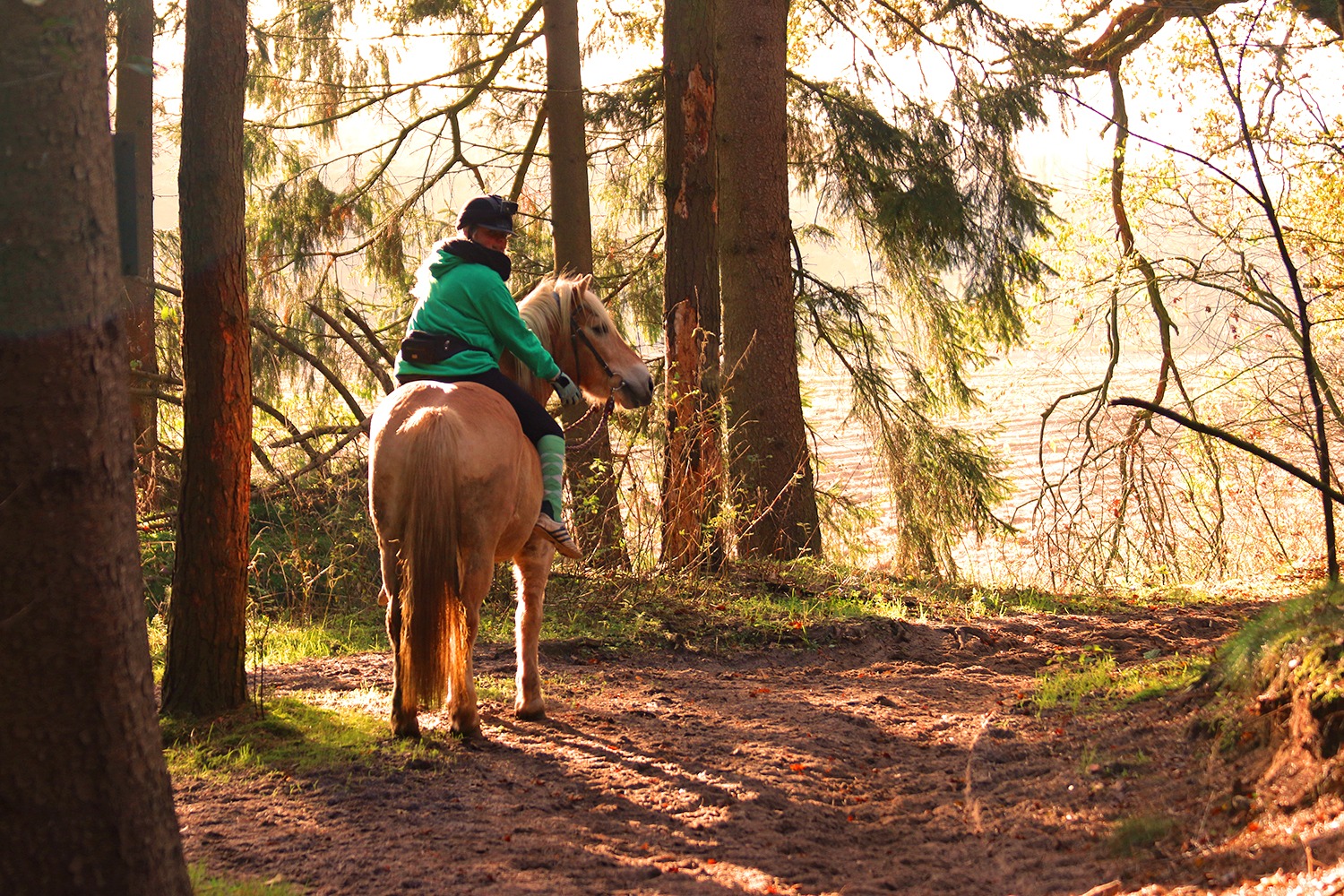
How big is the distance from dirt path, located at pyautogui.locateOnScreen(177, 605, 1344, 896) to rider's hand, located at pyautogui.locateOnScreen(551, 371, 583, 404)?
1.69 meters

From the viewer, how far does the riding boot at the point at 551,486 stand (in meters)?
5.45

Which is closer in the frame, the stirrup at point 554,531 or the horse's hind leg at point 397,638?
the horse's hind leg at point 397,638

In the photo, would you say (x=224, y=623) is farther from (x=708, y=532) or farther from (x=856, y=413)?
(x=856, y=413)

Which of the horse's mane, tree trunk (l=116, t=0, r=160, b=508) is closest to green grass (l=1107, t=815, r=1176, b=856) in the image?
the horse's mane

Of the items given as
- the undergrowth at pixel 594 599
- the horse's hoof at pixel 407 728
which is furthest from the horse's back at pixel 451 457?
the undergrowth at pixel 594 599

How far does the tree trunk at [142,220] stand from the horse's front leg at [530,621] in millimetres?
4442

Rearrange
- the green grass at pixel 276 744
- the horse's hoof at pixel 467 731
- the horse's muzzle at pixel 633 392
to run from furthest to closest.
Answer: the horse's muzzle at pixel 633 392, the horse's hoof at pixel 467 731, the green grass at pixel 276 744

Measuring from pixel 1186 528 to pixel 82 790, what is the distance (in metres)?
10.3

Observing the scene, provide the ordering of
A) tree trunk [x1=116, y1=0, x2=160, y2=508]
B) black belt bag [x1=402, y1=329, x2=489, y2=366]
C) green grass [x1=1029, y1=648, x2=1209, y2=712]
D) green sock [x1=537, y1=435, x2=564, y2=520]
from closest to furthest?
green grass [x1=1029, y1=648, x2=1209, y2=712] → black belt bag [x1=402, y1=329, x2=489, y2=366] → green sock [x1=537, y1=435, x2=564, y2=520] → tree trunk [x1=116, y1=0, x2=160, y2=508]

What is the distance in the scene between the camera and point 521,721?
18.1 feet

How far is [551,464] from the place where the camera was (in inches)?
214

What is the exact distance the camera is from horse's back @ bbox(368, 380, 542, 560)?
4668 mm

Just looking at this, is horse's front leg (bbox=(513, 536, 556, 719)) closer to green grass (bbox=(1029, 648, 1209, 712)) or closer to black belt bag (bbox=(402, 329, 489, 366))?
black belt bag (bbox=(402, 329, 489, 366))

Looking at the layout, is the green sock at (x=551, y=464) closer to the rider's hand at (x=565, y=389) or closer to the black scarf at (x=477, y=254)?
the rider's hand at (x=565, y=389)
